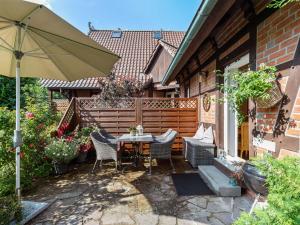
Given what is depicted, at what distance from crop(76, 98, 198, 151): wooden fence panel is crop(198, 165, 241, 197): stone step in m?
2.36

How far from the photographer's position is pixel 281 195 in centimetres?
122

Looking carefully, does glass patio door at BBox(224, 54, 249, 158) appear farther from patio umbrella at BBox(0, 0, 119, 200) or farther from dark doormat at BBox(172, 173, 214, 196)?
patio umbrella at BBox(0, 0, 119, 200)

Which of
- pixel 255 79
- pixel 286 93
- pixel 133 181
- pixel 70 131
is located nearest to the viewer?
pixel 286 93

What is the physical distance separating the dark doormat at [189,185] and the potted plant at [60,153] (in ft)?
7.60

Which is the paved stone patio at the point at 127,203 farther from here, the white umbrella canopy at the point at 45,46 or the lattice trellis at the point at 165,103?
the lattice trellis at the point at 165,103

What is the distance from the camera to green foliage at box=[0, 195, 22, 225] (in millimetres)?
2402

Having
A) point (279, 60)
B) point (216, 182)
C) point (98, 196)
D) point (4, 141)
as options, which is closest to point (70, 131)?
point (4, 141)

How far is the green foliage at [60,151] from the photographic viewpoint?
468cm

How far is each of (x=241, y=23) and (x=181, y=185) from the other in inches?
111

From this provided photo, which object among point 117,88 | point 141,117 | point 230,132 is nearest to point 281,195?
point 230,132

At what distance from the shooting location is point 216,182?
11.8ft

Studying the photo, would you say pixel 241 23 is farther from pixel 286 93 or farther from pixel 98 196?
pixel 98 196

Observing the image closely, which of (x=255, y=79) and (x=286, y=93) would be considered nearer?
(x=286, y=93)

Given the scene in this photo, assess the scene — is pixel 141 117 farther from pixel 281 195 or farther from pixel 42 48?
pixel 281 195
